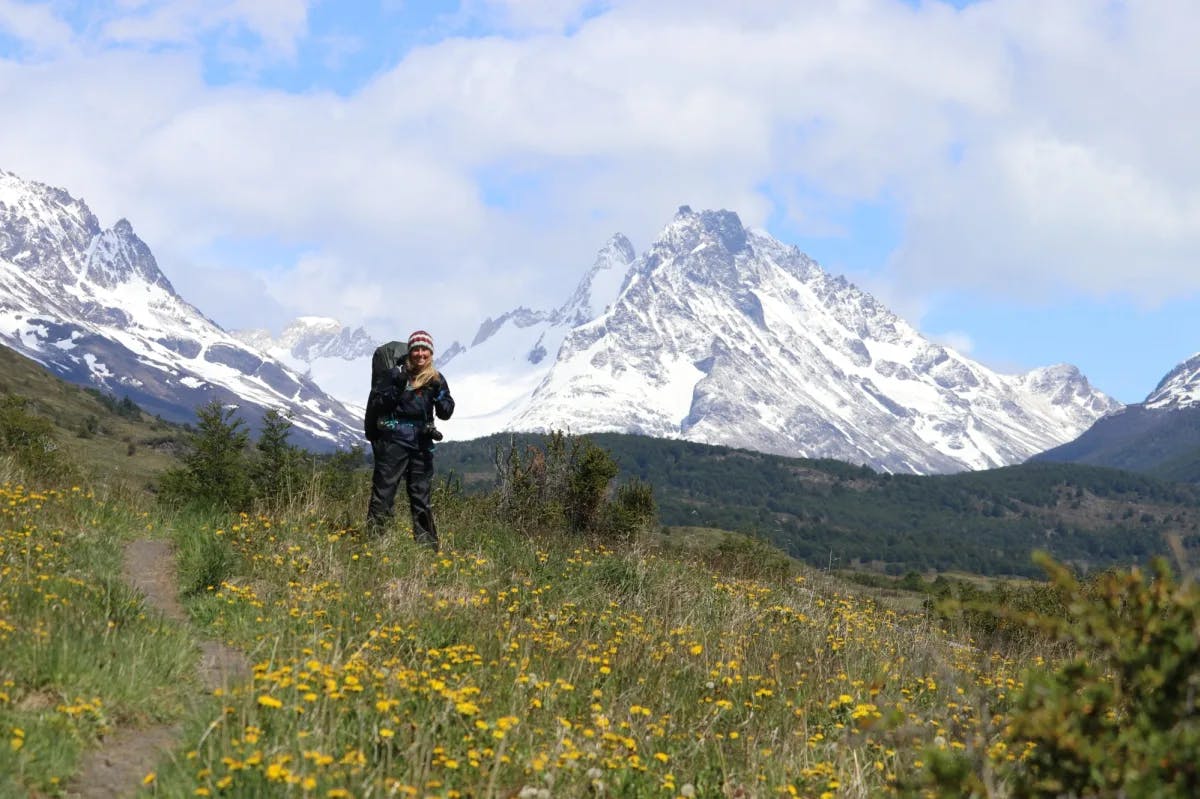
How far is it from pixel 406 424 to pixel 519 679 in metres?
7.27

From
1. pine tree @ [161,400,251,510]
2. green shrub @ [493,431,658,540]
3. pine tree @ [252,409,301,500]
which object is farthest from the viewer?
pine tree @ [252,409,301,500]

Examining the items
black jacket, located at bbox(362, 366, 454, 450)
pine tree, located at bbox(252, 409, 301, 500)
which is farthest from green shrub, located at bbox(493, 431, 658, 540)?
pine tree, located at bbox(252, 409, 301, 500)

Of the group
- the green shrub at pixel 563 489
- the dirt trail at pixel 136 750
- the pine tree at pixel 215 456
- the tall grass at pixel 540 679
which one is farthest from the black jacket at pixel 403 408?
the pine tree at pixel 215 456

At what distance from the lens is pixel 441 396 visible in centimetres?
1364

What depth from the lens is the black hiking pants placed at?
1305 centimetres

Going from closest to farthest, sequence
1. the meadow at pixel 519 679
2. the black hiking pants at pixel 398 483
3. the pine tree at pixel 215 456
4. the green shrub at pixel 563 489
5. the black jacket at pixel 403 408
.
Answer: the meadow at pixel 519 679
the black hiking pants at pixel 398 483
the black jacket at pixel 403 408
the green shrub at pixel 563 489
the pine tree at pixel 215 456

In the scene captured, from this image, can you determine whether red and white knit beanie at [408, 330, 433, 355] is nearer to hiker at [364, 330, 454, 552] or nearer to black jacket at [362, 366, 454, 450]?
hiker at [364, 330, 454, 552]

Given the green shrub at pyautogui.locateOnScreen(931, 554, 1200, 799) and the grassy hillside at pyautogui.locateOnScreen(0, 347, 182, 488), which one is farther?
the grassy hillside at pyautogui.locateOnScreen(0, 347, 182, 488)

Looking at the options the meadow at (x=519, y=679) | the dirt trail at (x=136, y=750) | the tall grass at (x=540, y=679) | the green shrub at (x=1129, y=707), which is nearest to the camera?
the green shrub at (x=1129, y=707)

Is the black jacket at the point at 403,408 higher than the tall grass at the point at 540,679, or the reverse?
the black jacket at the point at 403,408

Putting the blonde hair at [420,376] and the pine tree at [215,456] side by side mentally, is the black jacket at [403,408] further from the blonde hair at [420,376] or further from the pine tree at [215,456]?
the pine tree at [215,456]

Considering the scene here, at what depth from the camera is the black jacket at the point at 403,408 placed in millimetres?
13344

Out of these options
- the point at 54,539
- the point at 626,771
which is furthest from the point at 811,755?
the point at 54,539

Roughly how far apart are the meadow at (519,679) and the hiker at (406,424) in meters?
1.32
